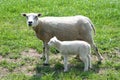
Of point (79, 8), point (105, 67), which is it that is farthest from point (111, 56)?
point (79, 8)

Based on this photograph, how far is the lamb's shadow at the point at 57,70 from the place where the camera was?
30.7ft

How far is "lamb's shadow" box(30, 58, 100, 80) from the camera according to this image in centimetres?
934

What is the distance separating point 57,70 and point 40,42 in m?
2.21

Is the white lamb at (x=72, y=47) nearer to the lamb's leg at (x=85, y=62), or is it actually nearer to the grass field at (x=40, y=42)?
the lamb's leg at (x=85, y=62)

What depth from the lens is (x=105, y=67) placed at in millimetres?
9969

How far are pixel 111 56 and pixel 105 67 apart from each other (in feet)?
2.72

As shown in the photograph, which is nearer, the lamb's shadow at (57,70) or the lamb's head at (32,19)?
the lamb's shadow at (57,70)

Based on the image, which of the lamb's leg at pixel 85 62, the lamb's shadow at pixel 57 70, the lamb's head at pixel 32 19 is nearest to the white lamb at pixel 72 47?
the lamb's leg at pixel 85 62

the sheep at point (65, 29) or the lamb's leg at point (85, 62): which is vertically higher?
the sheep at point (65, 29)

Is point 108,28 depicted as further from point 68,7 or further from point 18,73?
point 18,73

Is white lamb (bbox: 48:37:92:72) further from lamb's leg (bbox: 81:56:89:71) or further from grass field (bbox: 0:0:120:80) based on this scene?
grass field (bbox: 0:0:120:80)

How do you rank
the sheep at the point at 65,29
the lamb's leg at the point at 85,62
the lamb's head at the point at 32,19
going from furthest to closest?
the sheep at the point at 65,29 → the lamb's head at the point at 32,19 → the lamb's leg at the point at 85,62

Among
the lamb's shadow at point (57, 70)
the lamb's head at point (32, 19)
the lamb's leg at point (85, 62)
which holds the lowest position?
the lamb's shadow at point (57, 70)

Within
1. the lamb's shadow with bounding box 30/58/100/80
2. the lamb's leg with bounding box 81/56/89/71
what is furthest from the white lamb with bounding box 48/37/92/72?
the lamb's shadow with bounding box 30/58/100/80
